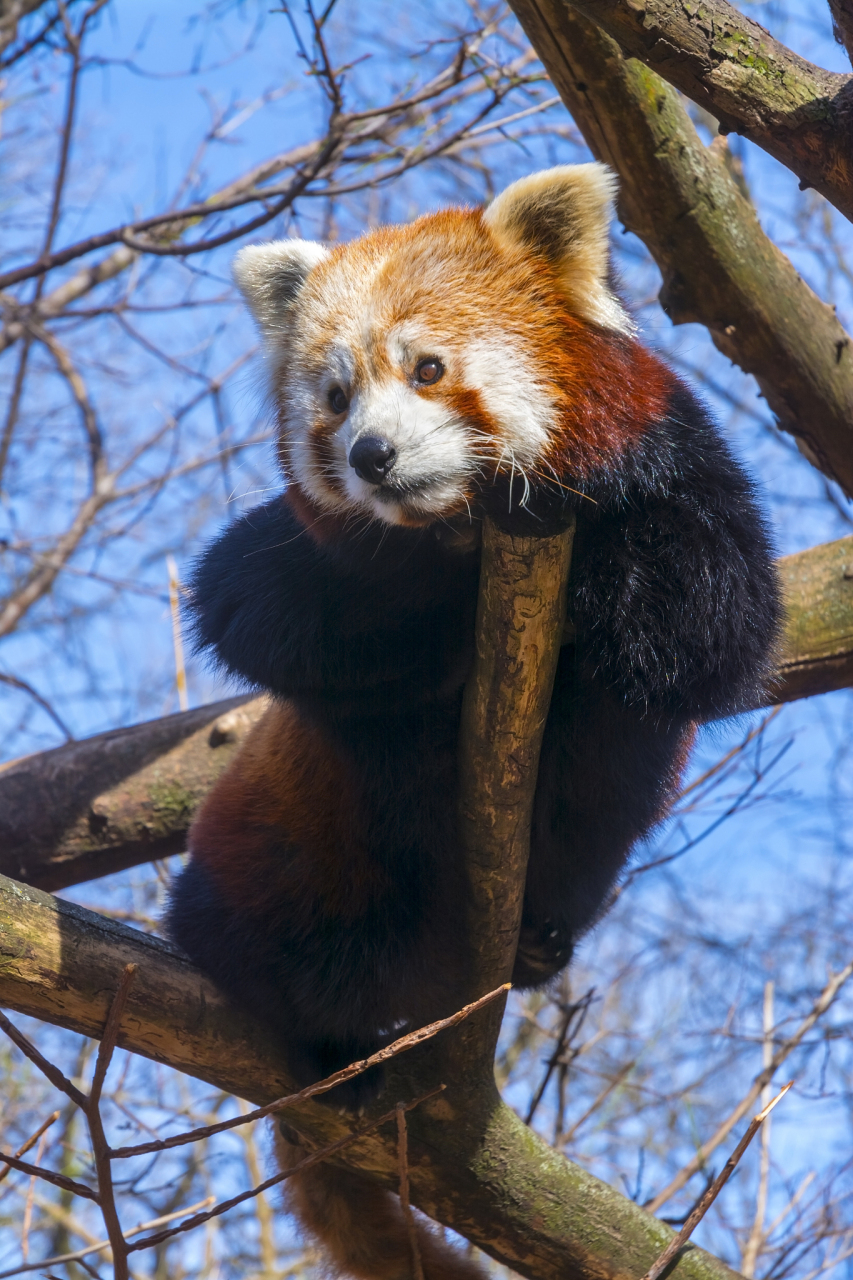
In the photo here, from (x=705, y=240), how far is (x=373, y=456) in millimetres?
1988

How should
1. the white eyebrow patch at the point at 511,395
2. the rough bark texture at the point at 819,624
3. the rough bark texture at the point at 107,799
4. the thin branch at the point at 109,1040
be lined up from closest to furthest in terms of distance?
the thin branch at the point at 109,1040 → the white eyebrow patch at the point at 511,395 → the rough bark texture at the point at 819,624 → the rough bark texture at the point at 107,799

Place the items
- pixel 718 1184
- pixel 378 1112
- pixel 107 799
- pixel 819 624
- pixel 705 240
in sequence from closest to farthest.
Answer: pixel 718 1184 < pixel 378 1112 < pixel 705 240 < pixel 819 624 < pixel 107 799

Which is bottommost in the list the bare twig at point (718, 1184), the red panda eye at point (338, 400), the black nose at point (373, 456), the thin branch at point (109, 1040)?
the bare twig at point (718, 1184)

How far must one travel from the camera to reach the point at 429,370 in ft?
7.74

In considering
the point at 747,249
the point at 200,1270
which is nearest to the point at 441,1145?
the point at 747,249

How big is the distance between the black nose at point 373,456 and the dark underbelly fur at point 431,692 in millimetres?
254

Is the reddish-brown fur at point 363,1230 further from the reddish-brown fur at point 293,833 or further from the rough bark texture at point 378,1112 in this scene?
the reddish-brown fur at point 293,833

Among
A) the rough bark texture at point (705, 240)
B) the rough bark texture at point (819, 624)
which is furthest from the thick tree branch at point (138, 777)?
the rough bark texture at point (705, 240)

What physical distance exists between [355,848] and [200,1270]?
16.0 feet

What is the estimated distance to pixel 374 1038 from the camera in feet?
9.23

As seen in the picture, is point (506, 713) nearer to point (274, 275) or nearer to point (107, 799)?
point (274, 275)

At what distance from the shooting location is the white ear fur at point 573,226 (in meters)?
2.47

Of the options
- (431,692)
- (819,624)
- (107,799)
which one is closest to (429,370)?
(431,692)

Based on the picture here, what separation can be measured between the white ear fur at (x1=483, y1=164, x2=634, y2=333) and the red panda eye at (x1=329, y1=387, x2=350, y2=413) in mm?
539
